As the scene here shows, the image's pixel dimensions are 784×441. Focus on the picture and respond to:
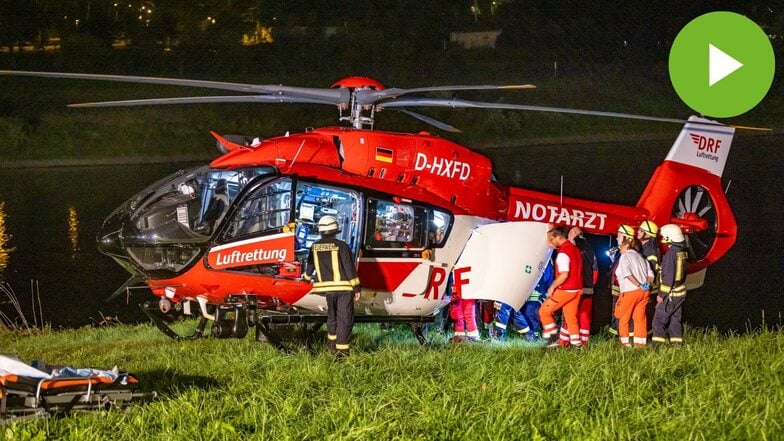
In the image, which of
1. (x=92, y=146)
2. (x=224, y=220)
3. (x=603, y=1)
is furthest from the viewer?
(x=603, y=1)

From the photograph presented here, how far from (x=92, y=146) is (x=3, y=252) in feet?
77.2

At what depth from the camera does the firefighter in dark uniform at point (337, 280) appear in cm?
1009

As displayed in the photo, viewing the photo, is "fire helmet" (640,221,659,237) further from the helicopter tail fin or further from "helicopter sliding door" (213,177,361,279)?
"helicopter sliding door" (213,177,361,279)

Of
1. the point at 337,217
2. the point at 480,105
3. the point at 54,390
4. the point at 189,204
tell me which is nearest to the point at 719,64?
the point at 480,105

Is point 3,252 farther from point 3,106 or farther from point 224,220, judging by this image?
point 3,106

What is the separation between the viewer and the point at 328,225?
1023cm

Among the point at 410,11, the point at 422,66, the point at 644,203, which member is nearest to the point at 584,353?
the point at 644,203

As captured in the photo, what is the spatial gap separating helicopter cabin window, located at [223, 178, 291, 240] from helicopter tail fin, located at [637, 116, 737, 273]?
5660mm

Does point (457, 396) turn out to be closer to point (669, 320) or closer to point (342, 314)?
point (342, 314)

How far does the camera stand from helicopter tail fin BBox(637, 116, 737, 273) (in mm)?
14039

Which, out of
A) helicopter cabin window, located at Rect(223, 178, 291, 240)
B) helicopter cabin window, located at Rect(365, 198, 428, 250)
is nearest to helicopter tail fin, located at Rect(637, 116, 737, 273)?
helicopter cabin window, located at Rect(365, 198, 428, 250)

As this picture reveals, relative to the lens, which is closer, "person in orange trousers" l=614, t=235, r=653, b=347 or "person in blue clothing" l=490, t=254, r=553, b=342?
"person in orange trousers" l=614, t=235, r=653, b=347

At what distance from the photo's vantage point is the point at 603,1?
8175 centimetres

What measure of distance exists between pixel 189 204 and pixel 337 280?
6.01ft
